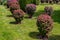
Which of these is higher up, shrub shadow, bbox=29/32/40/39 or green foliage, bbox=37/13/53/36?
→ green foliage, bbox=37/13/53/36

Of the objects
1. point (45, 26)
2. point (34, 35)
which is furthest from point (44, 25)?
point (34, 35)

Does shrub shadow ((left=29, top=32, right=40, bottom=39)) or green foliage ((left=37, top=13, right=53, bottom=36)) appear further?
shrub shadow ((left=29, top=32, right=40, bottom=39))

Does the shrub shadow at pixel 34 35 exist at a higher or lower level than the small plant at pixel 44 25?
lower

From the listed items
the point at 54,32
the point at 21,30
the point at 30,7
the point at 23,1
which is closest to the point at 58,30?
the point at 54,32

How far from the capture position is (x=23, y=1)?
82.2 ft

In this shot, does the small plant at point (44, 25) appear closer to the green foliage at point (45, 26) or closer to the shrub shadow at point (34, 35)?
the green foliage at point (45, 26)

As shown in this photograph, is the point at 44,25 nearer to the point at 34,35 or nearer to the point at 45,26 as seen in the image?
the point at 45,26

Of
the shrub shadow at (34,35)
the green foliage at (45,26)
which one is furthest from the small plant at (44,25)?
the shrub shadow at (34,35)

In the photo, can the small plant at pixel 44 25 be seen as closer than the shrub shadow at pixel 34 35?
Yes

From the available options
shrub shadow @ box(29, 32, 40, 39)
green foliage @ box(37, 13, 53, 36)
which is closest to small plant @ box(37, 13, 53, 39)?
green foliage @ box(37, 13, 53, 36)

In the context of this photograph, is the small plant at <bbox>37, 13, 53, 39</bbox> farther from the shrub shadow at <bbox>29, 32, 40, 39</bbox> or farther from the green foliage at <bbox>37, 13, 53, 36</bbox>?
the shrub shadow at <bbox>29, 32, 40, 39</bbox>

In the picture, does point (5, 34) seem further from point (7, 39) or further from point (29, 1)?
point (29, 1)

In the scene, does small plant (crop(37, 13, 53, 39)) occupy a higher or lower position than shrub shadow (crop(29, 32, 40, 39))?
higher

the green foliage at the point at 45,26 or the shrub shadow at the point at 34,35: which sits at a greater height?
the green foliage at the point at 45,26
